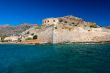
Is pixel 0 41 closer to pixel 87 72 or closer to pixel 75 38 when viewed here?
pixel 75 38

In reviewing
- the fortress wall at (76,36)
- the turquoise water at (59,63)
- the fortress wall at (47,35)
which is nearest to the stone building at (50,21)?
the fortress wall at (47,35)

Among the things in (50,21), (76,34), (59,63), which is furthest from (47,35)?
(59,63)

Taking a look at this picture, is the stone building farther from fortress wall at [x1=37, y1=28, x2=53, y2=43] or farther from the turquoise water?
the turquoise water

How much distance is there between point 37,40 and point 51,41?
959 centimetres

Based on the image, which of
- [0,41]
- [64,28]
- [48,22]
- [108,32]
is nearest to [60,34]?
[64,28]

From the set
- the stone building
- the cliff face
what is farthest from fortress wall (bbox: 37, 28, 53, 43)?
the stone building

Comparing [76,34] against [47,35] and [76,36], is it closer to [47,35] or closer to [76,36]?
[76,36]

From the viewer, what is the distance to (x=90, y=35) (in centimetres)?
8912

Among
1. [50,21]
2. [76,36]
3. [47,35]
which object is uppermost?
[50,21]

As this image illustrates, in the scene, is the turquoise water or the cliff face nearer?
the turquoise water

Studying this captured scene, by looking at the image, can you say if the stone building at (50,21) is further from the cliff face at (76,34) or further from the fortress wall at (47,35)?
the cliff face at (76,34)

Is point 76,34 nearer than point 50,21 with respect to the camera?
Yes

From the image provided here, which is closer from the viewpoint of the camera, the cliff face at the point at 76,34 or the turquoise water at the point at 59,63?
the turquoise water at the point at 59,63

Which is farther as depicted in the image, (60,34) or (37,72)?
(60,34)
